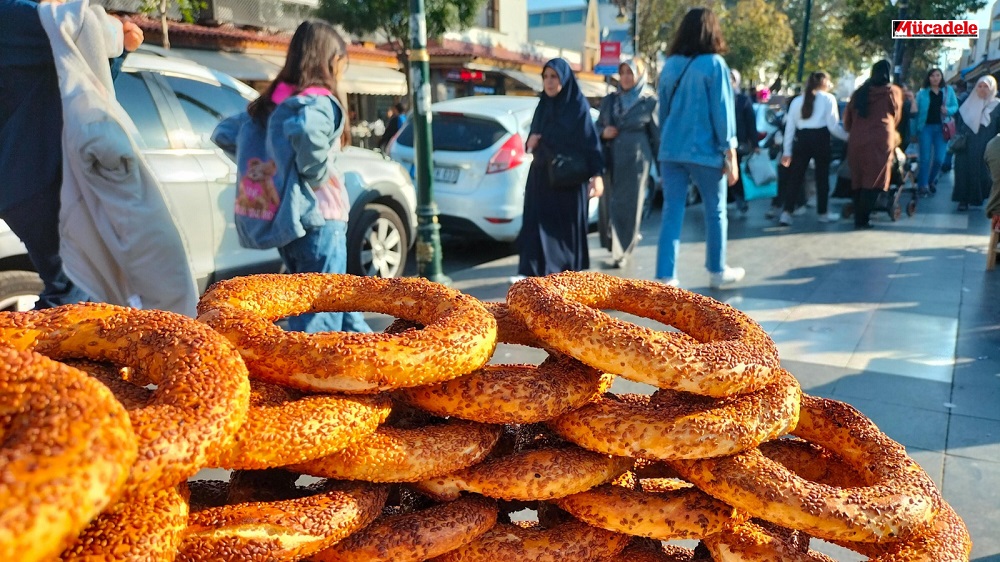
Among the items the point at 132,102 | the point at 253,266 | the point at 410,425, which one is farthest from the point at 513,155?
the point at 410,425

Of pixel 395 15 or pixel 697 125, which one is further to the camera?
pixel 395 15

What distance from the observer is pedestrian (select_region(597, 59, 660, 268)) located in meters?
7.48

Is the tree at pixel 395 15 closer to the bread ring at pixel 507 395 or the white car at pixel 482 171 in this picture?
the white car at pixel 482 171

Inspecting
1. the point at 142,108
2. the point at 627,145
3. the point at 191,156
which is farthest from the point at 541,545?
the point at 627,145

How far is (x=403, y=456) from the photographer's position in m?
1.69

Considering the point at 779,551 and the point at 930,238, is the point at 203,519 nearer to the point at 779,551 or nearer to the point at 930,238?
the point at 779,551

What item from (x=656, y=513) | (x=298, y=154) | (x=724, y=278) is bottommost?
(x=724, y=278)

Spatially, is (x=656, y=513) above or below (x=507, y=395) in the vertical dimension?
below

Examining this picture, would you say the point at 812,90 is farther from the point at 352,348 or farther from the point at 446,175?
the point at 352,348

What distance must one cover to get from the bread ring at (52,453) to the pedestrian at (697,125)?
570 centimetres

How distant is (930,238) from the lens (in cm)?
924

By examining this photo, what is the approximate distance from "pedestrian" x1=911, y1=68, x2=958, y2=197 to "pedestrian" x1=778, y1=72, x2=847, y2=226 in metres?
3.34

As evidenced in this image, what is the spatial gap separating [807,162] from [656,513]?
985 centimetres

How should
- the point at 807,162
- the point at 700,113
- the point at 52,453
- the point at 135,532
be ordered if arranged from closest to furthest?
the point at 52,453
the point at 135,532
the point at 700,113
the point at 807,162
